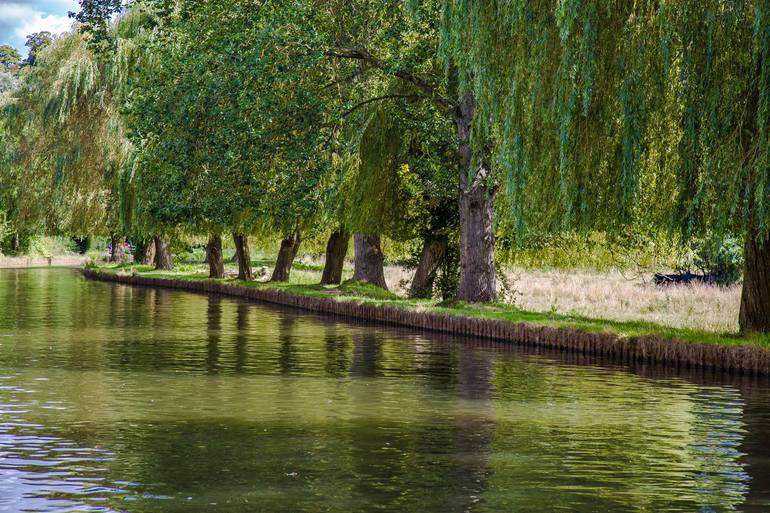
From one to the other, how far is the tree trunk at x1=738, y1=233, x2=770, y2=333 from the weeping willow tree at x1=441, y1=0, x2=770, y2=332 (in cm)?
2

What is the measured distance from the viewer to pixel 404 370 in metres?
17.6

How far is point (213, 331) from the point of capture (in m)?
24.6

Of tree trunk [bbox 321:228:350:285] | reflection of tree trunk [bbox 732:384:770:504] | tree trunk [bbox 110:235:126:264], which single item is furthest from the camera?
tree trunk [bbox 110:235:126:264]

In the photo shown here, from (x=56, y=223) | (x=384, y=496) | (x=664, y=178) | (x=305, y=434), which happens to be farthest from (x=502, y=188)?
(x=56, y=223)

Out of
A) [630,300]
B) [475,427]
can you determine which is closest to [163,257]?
[630,300]

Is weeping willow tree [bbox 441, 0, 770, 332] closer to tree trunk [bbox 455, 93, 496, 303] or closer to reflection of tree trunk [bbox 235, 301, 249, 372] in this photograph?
reflection of tree trunk [bbox 235, 301, 249, 372]

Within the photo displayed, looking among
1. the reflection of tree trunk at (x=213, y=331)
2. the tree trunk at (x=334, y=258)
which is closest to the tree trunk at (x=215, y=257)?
the reflection of tree trunk at (x=213, y=331)

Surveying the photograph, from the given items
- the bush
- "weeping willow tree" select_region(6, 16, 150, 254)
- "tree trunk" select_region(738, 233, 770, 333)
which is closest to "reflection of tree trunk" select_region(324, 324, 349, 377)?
"tree trunk" select_region(738, 233, 770, 333)

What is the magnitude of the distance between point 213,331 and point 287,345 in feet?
11.7

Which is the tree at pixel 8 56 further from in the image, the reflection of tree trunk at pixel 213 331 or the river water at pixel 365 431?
the river water at pixel 365 431

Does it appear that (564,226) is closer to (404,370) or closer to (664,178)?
(664,178)

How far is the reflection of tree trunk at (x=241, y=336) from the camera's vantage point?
18.4 m

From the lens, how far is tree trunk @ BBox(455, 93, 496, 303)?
25609mm

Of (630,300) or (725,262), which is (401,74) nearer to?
(630,300)
